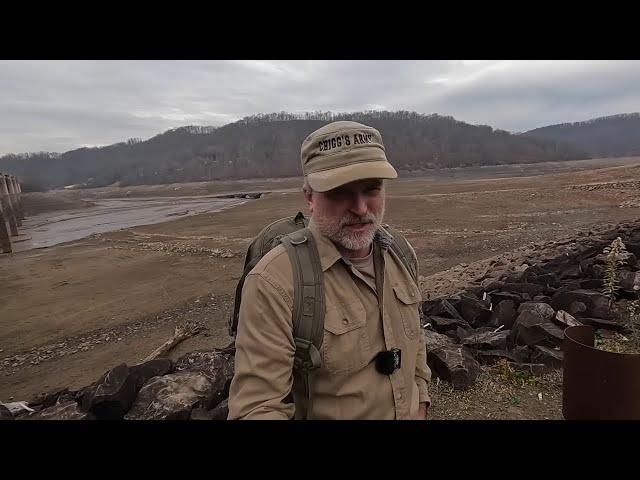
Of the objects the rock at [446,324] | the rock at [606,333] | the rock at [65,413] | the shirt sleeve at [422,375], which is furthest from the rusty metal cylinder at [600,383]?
the rock at [65,413]

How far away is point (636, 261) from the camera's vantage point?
23.8 ft

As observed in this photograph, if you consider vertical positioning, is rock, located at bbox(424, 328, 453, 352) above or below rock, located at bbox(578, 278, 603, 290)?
below

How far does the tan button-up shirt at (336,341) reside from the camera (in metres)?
1.73

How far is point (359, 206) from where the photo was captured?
2035mm

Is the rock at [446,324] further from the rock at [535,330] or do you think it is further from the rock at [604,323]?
the rock at [604,323]

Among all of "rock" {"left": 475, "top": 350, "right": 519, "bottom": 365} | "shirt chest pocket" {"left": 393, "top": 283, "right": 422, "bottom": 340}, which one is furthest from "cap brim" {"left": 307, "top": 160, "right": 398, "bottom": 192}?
"rock" {"left": 475, "top": 350, "right": 519, "bottom": 365}

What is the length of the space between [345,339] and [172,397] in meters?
3.17

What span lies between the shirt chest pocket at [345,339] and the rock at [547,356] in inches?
149

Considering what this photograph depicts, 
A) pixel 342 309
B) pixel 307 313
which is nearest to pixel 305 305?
pixel 307 313

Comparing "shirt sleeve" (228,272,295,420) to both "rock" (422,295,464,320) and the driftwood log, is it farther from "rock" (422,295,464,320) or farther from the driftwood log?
the driftwood log

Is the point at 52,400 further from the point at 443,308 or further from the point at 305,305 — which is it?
the point at 443,308

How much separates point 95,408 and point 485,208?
22.7m

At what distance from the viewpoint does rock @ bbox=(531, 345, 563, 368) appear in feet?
15.5

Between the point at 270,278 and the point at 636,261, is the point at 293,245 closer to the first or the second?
the point at 270,278
